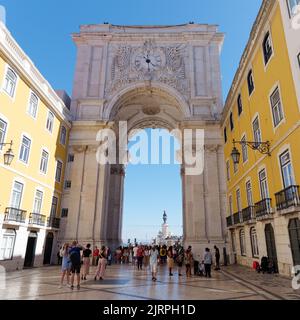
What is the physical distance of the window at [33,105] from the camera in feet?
53.6

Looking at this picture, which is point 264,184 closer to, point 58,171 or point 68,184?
point 58,171

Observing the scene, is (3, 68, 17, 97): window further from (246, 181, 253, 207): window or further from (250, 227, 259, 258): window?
(250, 227, 259, 258): window

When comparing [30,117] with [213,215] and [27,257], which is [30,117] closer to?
[27,257]

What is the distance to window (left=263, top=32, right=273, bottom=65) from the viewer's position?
1231 cm

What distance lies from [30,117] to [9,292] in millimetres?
11140

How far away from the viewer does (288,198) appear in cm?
992

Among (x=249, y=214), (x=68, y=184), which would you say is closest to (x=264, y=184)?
(x=249, y=214)

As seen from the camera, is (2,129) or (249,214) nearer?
(2,129)

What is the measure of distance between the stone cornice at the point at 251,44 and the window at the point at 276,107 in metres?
3.83

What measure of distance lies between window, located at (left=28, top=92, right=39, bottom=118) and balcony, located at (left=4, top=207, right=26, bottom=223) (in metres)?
6.06

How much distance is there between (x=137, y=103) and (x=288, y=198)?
20614mm

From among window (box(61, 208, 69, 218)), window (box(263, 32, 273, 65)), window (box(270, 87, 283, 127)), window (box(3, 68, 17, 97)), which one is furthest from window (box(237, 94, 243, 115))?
window (box(61, 208, 69, 218))

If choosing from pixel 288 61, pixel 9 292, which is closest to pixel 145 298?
pixel 9 292
